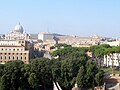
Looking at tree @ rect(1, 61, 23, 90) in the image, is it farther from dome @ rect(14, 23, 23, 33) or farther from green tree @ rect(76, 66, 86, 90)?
dome @ rect(14, 23, 23, 33)

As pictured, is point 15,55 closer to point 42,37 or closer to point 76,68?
point 76,68

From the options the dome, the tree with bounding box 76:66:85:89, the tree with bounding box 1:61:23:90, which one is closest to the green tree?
the tree with bounding box 76:66:85:89

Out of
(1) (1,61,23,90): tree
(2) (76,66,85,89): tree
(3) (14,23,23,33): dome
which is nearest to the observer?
(1) (1,61,23,90): tree

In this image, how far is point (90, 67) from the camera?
39.8 metres

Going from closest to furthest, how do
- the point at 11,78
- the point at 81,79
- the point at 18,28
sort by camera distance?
the point at 11,78 < the point at 81,79 < the point at 18,28

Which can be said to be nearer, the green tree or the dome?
the green tree

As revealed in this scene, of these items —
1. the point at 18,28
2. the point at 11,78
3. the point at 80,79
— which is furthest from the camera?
the point at 18,28

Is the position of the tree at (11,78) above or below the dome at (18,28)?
below

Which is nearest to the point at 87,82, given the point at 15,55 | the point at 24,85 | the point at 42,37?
the point at 24,85

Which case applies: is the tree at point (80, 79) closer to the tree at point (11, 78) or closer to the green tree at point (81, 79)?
the green tree at point (81, 79)

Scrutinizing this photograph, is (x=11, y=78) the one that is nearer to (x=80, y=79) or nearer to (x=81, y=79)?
(x=80, y=79)

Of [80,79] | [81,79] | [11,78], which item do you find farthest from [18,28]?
[11,78]

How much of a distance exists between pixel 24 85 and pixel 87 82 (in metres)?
6.94

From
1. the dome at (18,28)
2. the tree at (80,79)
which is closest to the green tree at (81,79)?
the tree at (80,79)
